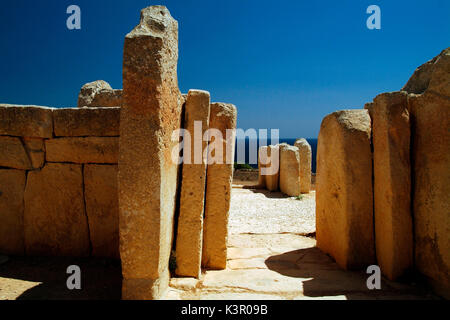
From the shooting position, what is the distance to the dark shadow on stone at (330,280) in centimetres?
272

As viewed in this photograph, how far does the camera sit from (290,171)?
948 centimetres

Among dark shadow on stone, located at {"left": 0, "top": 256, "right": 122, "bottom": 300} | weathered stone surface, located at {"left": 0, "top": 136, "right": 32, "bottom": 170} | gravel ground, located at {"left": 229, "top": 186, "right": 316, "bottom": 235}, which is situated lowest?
dark shadow on stone, located at {"left": 0, "top": 256, "right": 122, "bottom": 300}

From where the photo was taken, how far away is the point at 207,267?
332 cm

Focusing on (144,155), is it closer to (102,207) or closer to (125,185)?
(125,185)

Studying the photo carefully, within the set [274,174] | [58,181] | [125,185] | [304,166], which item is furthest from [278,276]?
[304,166]

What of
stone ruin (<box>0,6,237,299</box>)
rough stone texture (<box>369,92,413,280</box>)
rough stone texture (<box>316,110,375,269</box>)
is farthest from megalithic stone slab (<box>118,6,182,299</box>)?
rough stone texture (<box>369,92,413,280</box>)

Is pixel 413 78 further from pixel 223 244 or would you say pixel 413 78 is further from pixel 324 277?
pixel 223 244

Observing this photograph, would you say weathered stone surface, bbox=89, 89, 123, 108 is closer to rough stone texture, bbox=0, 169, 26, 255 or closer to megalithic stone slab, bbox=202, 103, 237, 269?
rough stone texture, bbox=0, 169, 26, 255

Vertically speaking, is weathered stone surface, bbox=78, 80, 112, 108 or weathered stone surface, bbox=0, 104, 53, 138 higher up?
weathered stone surface, bbox=78, 80, 112, 108

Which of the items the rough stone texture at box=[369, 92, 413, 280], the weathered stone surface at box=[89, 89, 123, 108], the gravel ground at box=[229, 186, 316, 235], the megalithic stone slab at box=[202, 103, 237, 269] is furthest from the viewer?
the gravel ground at box=[229, 186, 316, 235]

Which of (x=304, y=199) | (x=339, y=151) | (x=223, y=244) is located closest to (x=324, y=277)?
(x=223, y=244)

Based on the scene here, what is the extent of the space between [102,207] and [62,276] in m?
0.85

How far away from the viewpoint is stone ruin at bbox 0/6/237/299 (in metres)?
2.34
